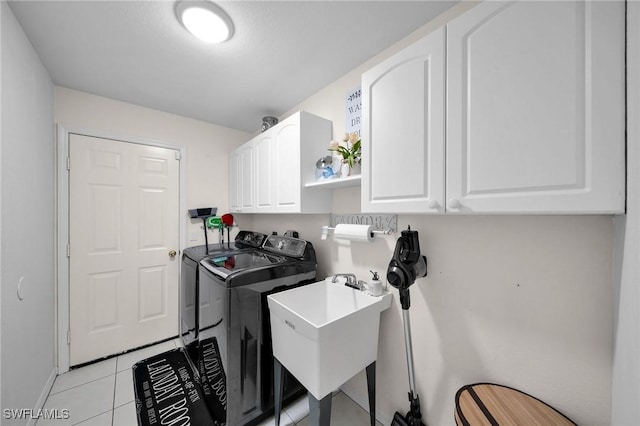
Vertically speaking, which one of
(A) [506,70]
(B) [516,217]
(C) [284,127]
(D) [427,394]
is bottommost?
(D) [427,394]

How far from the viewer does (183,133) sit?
2.56m

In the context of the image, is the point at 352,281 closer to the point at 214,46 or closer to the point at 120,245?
the point at 214,46

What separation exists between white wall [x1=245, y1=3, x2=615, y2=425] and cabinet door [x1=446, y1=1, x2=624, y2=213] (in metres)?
0.36

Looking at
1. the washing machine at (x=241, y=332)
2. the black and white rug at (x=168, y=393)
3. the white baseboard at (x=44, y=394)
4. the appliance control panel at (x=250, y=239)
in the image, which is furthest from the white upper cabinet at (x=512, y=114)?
the white baseboard at (x=44, y=394)

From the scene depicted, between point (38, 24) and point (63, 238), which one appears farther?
point (63, 238)

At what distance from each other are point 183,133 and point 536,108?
2947mm

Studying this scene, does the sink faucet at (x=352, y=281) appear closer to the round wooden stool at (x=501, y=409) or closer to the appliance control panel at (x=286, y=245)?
the appliance control panel at (x=286, y=245)

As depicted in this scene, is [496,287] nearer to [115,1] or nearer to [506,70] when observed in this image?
[506,70]

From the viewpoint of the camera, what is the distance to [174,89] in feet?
6.52

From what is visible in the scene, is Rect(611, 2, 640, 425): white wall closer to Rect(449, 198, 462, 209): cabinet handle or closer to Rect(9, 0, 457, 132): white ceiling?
Rect(449, 198, 462, 209): cabinet handle

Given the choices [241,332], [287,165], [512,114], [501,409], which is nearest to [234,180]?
[287,165]

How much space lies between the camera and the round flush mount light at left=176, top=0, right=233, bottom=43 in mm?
1160

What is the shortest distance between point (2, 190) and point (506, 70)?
7.57ft

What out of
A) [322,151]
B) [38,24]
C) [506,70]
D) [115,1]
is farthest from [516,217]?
[38,24]
